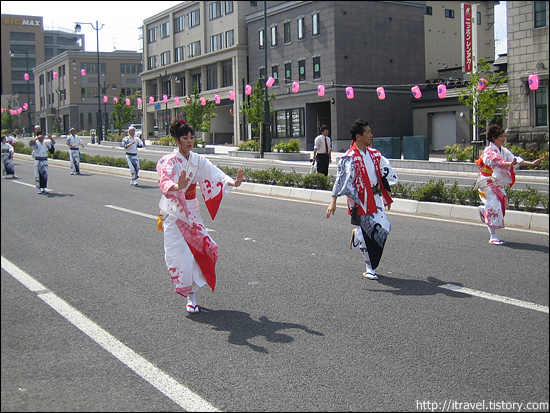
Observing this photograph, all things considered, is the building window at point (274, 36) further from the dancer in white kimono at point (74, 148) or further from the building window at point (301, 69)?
the dancer in white kimono at point (74, 148)

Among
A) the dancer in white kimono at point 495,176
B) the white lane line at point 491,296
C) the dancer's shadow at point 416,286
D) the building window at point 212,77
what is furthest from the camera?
the building window at point 212,77

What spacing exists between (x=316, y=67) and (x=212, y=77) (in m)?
16.7

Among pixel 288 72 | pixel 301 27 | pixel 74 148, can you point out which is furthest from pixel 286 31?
pixel 74 148

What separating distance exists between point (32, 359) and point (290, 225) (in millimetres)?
7553

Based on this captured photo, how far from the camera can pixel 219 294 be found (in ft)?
21.0

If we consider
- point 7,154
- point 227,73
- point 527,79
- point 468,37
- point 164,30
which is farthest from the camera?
point 164,30

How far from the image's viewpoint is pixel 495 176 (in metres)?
8.82

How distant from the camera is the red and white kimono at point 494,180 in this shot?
863 centimetres

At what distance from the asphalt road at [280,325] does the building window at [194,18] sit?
167ft

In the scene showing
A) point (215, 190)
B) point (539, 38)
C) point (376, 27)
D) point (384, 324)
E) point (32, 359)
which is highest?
point (376, 27)

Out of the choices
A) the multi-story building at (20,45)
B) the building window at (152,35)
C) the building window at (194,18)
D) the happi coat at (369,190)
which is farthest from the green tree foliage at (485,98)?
the building window at (152,35)

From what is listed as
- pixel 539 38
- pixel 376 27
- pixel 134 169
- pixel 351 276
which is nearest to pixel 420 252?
pixel 351 276

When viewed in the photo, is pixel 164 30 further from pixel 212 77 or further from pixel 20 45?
pixel 20 45

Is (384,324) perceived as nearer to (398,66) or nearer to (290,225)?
(290,225)
